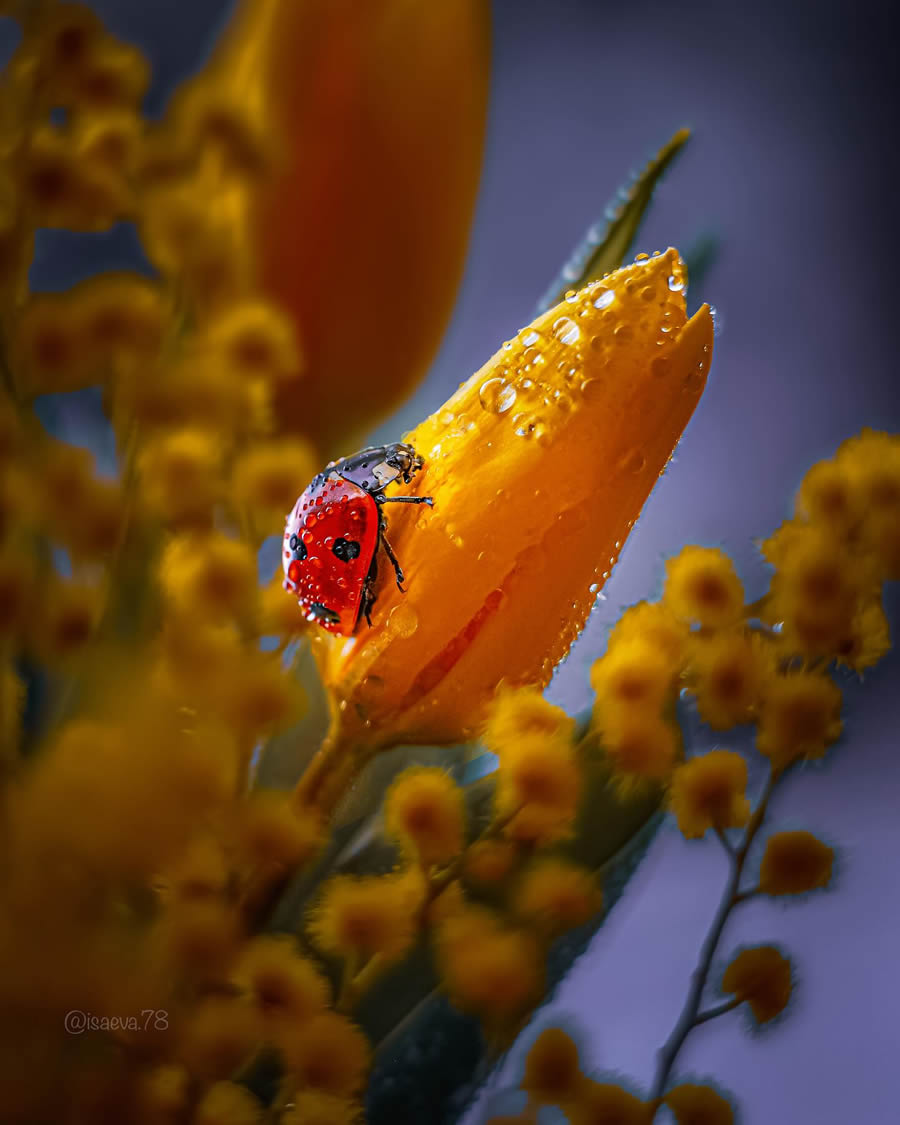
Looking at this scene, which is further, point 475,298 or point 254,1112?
point 475,298

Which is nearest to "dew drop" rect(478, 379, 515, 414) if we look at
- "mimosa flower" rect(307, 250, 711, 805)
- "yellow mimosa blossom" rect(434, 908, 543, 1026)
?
"mimosa flower" rect(307, 250, 711, 805)

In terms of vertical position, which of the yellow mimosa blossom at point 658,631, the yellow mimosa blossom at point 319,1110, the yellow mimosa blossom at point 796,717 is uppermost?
the yellow mimosa blossom at point 658,631

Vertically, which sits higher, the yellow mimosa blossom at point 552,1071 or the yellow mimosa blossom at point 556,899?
the yellow mimosa blossom at point 556,899

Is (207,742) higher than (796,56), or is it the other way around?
(796,56)

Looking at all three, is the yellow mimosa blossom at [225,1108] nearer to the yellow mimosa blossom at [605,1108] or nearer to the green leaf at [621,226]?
the yellow mimosa blossom at [605,1108]

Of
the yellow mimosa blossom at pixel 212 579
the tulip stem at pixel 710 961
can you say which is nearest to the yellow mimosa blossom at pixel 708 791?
the tulip stem at pixel 710 961

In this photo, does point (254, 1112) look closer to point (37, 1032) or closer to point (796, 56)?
point (37, 1032)

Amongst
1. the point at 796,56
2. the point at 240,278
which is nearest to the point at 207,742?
the point at 240,278

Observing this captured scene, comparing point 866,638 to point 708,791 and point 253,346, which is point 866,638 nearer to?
point 708,791
